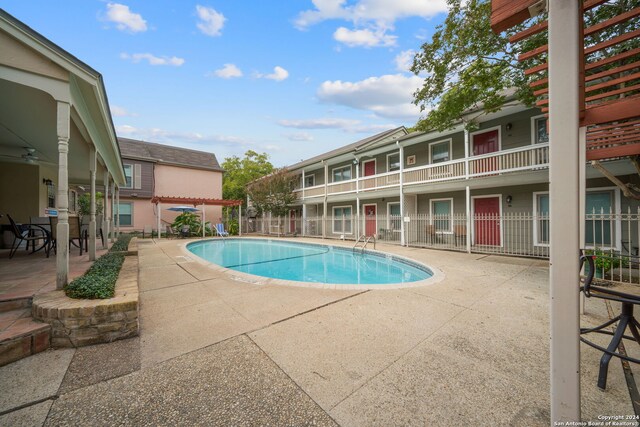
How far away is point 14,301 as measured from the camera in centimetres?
308

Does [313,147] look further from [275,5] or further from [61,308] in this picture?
[61,308]

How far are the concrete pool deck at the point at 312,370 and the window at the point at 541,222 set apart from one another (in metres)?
6.55

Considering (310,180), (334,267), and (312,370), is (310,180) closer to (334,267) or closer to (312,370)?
(334,267)

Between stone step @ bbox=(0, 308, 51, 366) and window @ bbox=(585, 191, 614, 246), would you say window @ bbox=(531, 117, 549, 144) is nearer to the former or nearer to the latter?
window @ bbox=(585, 191, 614, 246)

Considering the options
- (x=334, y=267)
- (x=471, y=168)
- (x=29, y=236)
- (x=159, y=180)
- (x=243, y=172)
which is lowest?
(x=334, y=267)

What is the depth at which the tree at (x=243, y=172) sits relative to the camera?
2864 centimetres

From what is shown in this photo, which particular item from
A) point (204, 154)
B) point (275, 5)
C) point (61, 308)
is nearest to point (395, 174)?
point (275, 5)

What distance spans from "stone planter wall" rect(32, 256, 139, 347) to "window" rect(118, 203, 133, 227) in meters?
19.7

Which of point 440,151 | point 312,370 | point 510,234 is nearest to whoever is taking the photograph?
point 312,370

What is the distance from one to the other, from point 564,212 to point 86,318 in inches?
170

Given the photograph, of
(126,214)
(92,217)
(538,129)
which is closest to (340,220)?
(538,129)

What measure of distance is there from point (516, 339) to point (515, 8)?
320cm

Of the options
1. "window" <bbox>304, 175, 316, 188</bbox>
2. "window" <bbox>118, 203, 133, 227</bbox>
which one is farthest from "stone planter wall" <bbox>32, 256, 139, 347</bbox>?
"window" <bbox>118, 203, 133, 227</bbox>

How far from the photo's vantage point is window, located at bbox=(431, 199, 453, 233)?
11980 mm
